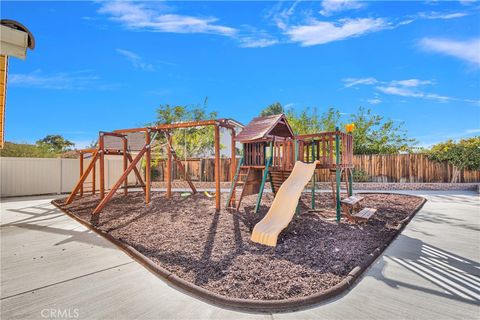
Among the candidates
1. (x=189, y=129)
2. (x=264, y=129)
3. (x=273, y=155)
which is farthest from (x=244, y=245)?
(x=189, y=129)

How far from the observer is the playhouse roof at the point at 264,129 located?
6233 millimetres

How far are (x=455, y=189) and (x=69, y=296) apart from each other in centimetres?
1733

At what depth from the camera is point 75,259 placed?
348cm

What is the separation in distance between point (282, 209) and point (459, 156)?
14.7 meters

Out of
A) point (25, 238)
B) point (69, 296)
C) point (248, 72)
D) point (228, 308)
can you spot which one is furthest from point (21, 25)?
point (248, 72)

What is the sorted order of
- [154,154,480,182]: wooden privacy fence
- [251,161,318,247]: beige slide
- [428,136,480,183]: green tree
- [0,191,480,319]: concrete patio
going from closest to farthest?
[0,191,480,319]: concrete patio
[251,161,318,247]: beige slide
[428,136,480,183]: green tree
[154,154,480,182]: wooden privacy fence

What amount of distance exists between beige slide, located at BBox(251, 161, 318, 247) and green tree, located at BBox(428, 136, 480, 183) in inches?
512

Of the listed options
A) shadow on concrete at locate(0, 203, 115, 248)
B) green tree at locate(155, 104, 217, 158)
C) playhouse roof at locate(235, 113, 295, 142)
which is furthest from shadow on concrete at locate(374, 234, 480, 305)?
green tree at locate(155, 104, 217, 158)

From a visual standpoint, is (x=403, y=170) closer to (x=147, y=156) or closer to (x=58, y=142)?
(x=147, y=156)

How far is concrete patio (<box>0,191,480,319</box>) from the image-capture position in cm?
216

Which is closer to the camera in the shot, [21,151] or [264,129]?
[264,129]

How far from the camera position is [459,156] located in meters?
13.6

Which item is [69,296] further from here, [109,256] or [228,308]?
[228,308]

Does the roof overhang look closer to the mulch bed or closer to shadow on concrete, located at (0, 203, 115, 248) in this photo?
shadow on concrete, located at (0, 203, 115, 248)
